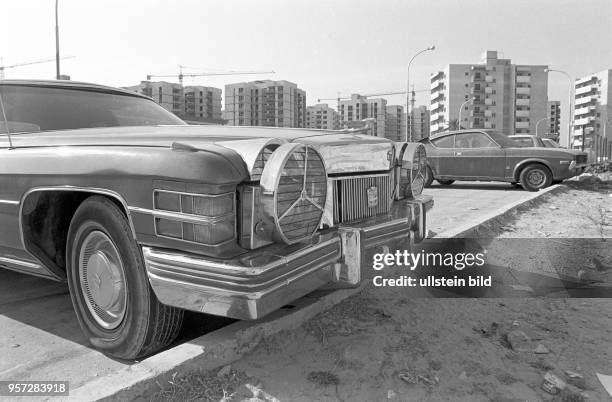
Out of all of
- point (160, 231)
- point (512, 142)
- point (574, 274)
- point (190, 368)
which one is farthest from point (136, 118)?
point (512, 142)

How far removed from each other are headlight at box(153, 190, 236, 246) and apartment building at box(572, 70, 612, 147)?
10560cm

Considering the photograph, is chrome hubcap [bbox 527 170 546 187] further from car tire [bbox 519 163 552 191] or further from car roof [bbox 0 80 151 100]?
car roof [bbox 0 80 151 100]

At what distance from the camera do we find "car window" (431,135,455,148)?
1213 cm

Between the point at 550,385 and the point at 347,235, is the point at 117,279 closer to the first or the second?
the point at 347,235

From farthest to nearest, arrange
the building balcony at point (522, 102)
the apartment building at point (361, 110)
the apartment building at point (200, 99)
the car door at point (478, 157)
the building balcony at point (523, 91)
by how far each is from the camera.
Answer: the building balcony at point (523, 91), the building balcony at point (522, 102), the apartment building at point (361, 110), the apartment building at point (200, 99), the car door at point (478, 157)

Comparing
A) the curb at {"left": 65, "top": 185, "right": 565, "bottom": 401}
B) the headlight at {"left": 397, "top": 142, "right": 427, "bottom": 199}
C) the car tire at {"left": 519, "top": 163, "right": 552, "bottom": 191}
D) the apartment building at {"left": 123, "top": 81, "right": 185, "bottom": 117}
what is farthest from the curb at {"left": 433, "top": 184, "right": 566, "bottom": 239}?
the apartment building at {"left": 123, "top": 81, "right": 185, "bottom": 117}

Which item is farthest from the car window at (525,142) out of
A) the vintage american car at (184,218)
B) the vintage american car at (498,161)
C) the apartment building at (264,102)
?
the apartment building at (264,102)

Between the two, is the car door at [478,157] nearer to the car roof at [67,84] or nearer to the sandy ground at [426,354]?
the sandy ground at [426,354]

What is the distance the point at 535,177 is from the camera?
11359 mm

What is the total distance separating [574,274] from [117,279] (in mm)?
3772

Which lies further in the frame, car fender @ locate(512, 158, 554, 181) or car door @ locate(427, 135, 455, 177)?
car door @ locate(427, 135, 455, 177)

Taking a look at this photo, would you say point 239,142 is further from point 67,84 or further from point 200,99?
point 200,99

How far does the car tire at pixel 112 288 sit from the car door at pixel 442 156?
10315mm

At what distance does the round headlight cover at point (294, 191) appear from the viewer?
2129mm
